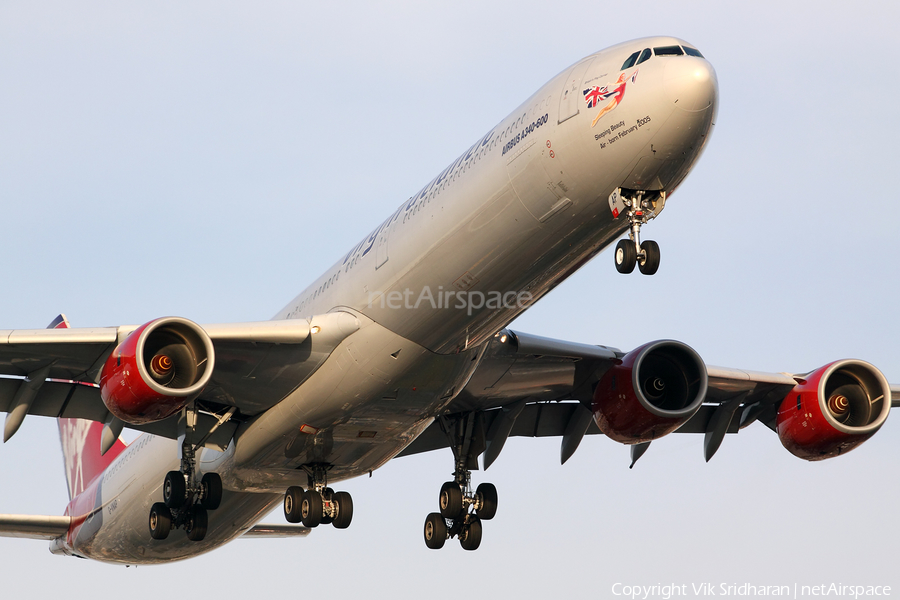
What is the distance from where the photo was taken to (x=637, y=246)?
17.6m

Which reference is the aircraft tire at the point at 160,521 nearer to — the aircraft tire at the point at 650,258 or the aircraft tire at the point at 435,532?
the aircraft tire at the point at 435,532

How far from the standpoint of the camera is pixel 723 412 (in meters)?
27.6

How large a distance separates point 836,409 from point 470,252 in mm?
11458

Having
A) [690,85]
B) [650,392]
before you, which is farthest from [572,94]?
[650,392]

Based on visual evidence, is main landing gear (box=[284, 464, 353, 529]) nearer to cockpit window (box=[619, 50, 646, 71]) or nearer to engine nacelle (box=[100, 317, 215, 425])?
engine nacelle (box=[100, 317, 215, 425])

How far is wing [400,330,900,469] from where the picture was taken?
24031mm

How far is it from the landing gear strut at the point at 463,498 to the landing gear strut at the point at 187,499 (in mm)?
4772

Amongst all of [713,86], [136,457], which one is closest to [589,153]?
[713,86]

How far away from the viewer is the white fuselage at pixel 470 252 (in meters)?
17.2

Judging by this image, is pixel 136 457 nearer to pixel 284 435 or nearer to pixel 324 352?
pixel 284 435

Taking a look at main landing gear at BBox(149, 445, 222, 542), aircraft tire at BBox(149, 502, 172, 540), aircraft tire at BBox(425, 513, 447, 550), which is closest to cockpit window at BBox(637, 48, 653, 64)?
aircraft tire at BBox(425, 513, 447, 550)

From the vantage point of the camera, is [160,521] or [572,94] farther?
[160,521]

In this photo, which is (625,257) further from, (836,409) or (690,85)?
(836,409)

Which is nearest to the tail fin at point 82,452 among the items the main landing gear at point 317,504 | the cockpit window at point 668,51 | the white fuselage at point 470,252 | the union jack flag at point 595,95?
the white fuselage at point 470,252
